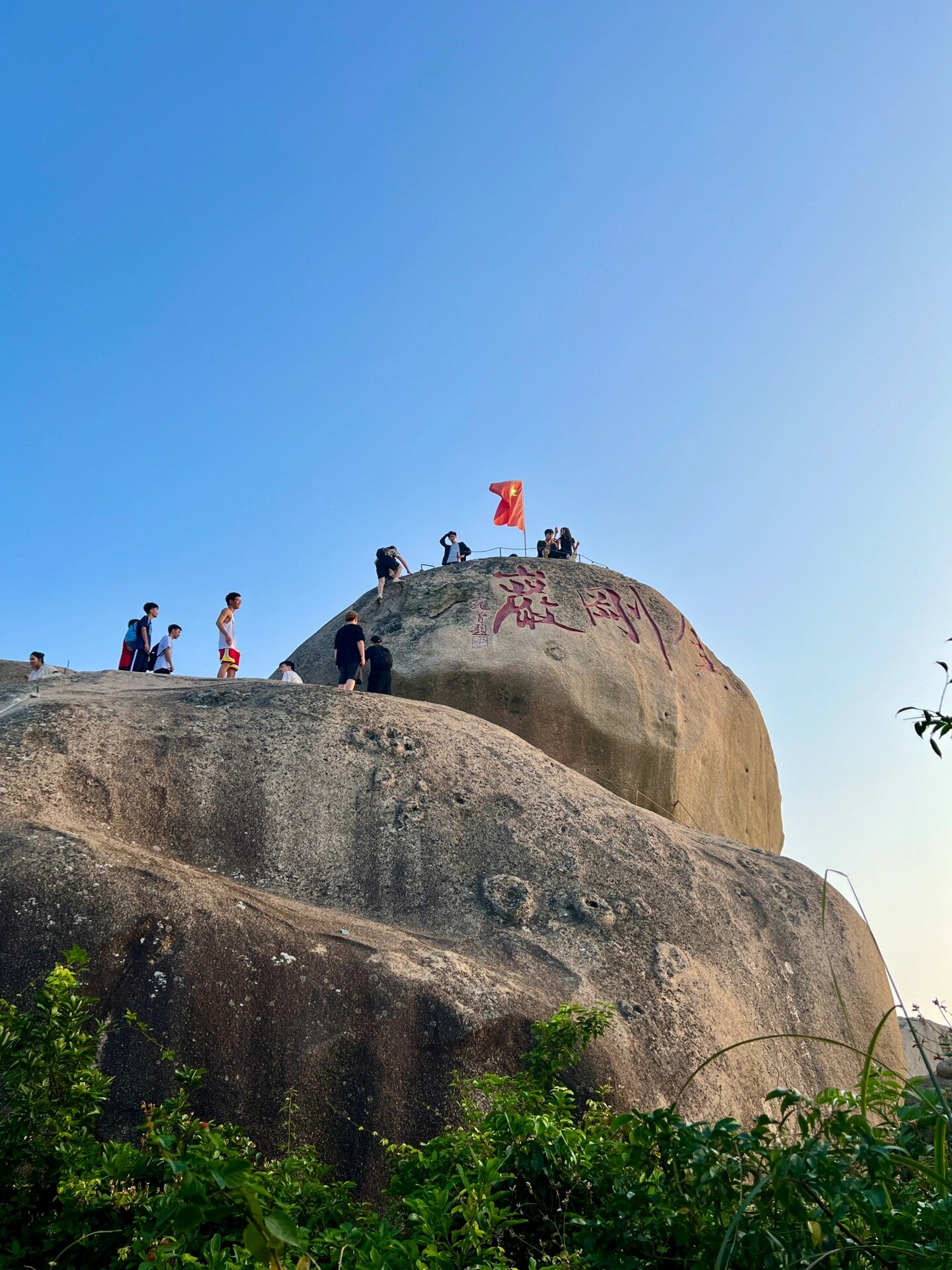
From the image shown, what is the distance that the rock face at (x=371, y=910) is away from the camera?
521cm

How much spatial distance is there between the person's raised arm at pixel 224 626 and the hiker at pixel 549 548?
524 centimetres

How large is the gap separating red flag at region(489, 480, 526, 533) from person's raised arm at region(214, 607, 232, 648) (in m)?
6.48

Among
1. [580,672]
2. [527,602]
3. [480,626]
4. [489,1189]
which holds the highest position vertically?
[527,602]

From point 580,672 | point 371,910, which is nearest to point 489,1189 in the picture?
point 371,910

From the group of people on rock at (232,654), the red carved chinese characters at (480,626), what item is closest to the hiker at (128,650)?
the group of people on rock at (232,654)

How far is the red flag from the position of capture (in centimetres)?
1734

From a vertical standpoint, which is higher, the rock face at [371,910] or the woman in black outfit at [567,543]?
the woman in black outfit at [567,543]

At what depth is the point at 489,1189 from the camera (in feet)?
10.5

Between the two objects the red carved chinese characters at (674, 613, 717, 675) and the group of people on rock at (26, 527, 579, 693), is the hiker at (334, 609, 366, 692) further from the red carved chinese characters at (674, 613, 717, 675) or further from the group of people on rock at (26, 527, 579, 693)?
the red carved chinese characters at (674, 613, 717, 675)

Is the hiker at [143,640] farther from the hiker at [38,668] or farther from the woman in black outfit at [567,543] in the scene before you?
the woman in black outfit at [567,543]

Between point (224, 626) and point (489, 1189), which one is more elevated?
point (224, 626)

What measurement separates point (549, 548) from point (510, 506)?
1691mm

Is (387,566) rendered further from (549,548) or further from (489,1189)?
(489,1189)

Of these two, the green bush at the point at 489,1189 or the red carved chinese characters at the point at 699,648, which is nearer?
the green bush at the point at 489,1189
